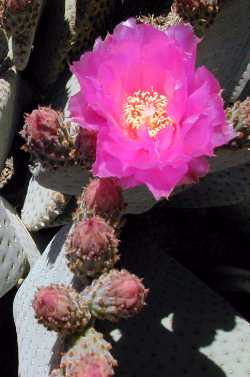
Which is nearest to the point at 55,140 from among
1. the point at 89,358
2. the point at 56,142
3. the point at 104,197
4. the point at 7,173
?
the point at 56,142

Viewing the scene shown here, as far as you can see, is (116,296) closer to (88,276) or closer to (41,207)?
(88,276)

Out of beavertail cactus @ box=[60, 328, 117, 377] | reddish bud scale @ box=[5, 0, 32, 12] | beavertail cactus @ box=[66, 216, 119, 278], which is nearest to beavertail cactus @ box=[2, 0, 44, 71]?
reddish bud scale @ box=[5, 0, 32, 12]

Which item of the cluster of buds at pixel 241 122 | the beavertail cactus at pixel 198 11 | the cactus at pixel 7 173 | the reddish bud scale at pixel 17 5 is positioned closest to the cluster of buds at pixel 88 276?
the cluster of buds at pixel 241 122

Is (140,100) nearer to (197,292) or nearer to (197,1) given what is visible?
(197,1)

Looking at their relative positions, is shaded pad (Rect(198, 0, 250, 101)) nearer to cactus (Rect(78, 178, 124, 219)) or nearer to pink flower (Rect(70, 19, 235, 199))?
pink flower (Rect(70, 19, 235, 199))

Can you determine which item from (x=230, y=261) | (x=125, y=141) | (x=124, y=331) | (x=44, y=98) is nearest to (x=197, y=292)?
(x=124, y=331)

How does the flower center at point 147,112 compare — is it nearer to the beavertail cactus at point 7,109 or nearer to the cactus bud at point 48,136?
the cactus bud at point 48,136

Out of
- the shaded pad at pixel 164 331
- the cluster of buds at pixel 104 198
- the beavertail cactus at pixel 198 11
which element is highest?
the beavertail cactus at pixel 198 11
